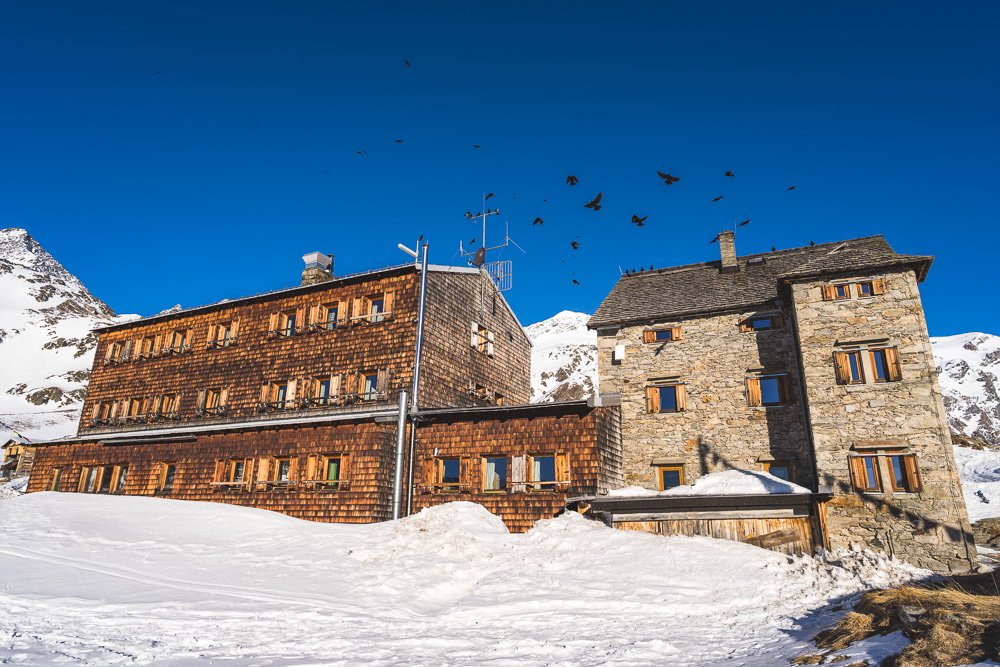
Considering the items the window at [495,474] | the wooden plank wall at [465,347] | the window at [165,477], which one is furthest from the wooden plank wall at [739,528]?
the window at [165,477]

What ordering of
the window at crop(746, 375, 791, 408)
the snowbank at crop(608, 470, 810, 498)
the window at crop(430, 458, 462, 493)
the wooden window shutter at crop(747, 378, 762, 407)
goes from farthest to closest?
the wooden window shutter at crop(747, 378, 762, 407) < the window at crop(746, 375, 791, 408) < the window at crop(430, 458, 462, 493) < the snowbank at crop(608, 470, 810, 498)

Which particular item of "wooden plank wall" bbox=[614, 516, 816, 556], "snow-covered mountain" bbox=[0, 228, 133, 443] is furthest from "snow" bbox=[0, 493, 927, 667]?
"snow-covered mountain" bbox=[0, 228, 133, 443]

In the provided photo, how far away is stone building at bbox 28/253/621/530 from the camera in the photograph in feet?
69.8

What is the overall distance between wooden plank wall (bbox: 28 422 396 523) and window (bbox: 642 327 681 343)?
11.3 meters

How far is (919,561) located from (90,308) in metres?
187

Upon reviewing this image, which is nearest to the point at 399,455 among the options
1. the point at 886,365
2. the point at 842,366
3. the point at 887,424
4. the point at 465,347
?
Answer: the point at 465,347

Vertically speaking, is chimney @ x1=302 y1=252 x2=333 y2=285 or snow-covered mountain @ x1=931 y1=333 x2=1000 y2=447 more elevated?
snow-covered mountain @ x1=931 y1=333 x2=1000 y2=447

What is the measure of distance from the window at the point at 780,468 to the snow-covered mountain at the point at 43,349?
7842 cm

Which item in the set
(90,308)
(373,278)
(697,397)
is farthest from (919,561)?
(90,308)

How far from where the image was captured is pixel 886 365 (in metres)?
21.0

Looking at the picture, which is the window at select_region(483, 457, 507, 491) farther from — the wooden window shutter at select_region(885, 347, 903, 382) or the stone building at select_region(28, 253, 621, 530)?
the wooden window shutter at select_region(885, 347, 903, 382)

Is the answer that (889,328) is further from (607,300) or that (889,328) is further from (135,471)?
(135,471)

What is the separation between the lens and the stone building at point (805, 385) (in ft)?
64.1

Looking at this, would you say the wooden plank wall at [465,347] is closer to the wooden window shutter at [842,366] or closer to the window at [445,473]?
the window at [445,473]
